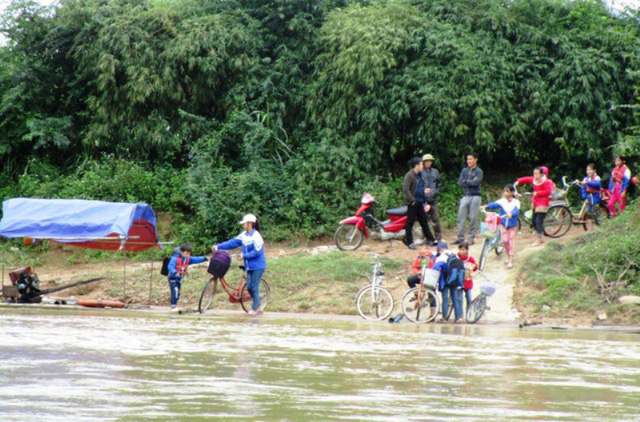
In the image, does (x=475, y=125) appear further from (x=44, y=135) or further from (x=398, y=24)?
(x=44, y=135)

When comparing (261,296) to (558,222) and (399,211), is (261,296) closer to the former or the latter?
(399,211)

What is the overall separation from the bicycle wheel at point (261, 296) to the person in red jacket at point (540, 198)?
643 cm

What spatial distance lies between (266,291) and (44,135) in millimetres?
12615

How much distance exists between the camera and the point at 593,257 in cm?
1827

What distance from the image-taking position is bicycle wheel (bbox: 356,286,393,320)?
17547mm

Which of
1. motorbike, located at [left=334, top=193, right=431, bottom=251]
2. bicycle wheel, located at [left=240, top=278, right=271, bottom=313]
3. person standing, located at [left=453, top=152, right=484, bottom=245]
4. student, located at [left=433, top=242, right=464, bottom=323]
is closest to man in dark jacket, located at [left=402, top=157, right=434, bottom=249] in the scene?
person standing, located at [left=453, top=152, right=484, bottom=245]

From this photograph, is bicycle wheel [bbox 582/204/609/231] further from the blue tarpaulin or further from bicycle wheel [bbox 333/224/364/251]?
the blue tarpaulin

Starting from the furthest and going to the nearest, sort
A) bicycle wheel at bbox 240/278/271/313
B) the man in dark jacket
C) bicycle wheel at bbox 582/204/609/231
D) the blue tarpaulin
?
bicycle wheel at bbox 582/204/609/231
the man in dark jacket
the blue tarpaulin
bicycle wheel at bbox 240/278/271/313

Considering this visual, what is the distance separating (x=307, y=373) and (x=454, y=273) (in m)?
7.39

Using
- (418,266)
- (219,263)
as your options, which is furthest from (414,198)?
(219,263)

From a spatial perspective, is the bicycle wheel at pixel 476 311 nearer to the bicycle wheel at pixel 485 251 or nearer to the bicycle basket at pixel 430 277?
the bicycle basket at pixel 430 277

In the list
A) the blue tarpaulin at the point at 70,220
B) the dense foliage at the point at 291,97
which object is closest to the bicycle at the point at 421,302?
the blue tarpaulin at the point at 70,220

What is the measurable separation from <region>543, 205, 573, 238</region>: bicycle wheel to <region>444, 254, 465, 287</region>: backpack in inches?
235

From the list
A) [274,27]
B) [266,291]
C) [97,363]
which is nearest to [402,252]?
[266,291]
